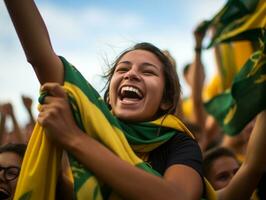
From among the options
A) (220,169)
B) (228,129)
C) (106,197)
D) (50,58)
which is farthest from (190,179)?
(228,129)

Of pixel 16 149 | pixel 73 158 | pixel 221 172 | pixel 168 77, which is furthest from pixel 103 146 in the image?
pixel 221 172

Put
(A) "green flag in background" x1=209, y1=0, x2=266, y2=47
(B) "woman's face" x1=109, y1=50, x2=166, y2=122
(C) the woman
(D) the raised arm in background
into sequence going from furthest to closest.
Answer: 1. (D) the raised arm in background
2. (A) "green flag in background" x1=209, y1=0, x2=266, y2=47
3. (B) "woman's face" x1=109, y1=50, x2=166, y2=122
4. (C) the woman

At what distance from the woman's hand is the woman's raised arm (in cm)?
7

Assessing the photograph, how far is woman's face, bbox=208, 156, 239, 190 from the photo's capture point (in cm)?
301

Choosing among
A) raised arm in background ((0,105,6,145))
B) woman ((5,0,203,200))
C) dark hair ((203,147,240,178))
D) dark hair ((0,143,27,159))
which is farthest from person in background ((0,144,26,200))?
dark hair ((203,147,240,178))

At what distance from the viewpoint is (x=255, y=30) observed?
3209 millimetres

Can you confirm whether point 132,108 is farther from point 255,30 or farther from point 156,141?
point 255,30

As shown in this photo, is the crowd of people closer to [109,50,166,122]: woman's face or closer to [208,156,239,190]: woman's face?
[109,50,166,122]: woman's face

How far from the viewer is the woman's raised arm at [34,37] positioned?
1767 millimetres

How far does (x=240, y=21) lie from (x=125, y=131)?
5.66 feet

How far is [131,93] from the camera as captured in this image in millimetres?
2094

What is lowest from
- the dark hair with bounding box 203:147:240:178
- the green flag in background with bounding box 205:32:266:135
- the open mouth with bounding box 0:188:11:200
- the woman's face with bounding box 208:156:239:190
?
the woman's face with bounding box 208:156:239:190

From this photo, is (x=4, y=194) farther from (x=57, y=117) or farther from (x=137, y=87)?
(x=137, y=87)

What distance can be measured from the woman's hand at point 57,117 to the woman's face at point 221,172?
1.41 meters
